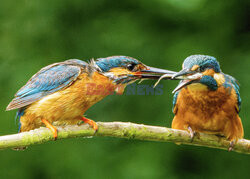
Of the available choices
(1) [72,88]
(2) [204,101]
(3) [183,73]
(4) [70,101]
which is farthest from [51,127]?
(2) [204,101]

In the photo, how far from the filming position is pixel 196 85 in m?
3.44

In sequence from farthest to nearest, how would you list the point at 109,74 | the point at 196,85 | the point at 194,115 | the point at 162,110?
the point at 162,110 < the point at 194,115 < the point at 196,85 < the point at 109,74

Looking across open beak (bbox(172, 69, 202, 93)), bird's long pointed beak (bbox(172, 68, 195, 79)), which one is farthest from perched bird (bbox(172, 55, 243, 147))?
bird's long pointed beak (bbox(172, 68, 195, 79))

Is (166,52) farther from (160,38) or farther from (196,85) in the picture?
(196,85)

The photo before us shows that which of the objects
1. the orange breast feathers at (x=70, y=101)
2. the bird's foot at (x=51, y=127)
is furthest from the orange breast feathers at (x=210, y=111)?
the bird's foot at (x=51, y=127)

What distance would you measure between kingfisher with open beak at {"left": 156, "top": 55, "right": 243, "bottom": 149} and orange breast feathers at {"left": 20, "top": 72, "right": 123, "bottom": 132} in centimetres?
72

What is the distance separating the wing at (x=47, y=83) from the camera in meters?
3.13

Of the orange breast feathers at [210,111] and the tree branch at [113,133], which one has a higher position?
the orange breast feathers at [210,111]

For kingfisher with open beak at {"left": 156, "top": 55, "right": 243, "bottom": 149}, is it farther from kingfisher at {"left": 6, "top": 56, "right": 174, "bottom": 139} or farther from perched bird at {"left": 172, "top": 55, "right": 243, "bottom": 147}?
kingfisher at {"left": 6, "top": 56, "right": 174, "bottom": 139}

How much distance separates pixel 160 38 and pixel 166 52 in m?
0.26

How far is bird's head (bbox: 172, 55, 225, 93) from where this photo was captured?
3033 millimetres

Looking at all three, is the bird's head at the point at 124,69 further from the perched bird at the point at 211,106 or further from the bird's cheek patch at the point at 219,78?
the bird's cheek patch at the point at 219,78

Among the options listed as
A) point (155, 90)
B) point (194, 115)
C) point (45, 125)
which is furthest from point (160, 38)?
point (45, 125)

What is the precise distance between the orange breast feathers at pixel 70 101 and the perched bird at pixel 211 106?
2.58 feet
